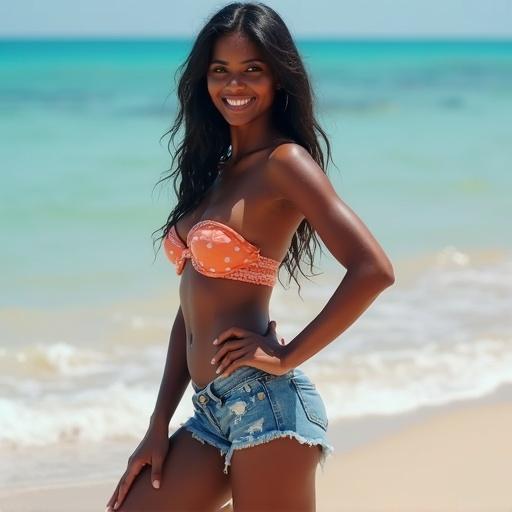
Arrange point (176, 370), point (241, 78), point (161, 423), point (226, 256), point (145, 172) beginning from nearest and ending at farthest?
point (226, 256) → point (241, 78) → point (161, 423) → point (176, 370) → point (145, 172)

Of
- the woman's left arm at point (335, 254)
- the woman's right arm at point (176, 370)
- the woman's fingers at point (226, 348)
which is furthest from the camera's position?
the woman's right arm at point (176, 370)

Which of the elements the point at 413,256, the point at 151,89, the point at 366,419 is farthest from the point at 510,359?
the point at 151,89

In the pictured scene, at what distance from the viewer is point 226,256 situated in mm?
3332

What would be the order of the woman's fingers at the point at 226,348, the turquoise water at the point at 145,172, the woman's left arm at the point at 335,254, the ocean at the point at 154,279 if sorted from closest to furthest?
the woman's left arm at the point at 335,254, the woman's fingers at the point at 226,348, the ocean at the point at 154,279, the turquoise water at the point at 145,172

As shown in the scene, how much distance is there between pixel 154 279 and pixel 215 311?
19.7 feet

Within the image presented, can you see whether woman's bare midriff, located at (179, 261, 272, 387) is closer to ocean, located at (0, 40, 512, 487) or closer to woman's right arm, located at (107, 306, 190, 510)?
woman's right arm, located at (107, 306, 190, 510)

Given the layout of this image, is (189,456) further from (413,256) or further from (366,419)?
(413,256)

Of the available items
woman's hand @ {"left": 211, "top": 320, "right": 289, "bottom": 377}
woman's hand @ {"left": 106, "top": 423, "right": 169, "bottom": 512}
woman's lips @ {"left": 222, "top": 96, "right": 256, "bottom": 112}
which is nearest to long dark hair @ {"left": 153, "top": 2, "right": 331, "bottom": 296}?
woman's lips @ {"left": 222, "top": 96, "right": 256, "bottom": 112}

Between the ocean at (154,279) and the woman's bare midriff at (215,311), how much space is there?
0.82 meters

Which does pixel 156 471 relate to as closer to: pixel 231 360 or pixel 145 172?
pixel 231 360

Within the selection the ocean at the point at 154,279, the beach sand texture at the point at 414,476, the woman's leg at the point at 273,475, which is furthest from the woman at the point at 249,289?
the beach sand texture at the point at 414,476

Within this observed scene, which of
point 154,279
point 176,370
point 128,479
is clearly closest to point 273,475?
point 128,479

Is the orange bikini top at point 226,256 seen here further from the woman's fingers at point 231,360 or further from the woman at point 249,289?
the woman's fingers at point 231,360

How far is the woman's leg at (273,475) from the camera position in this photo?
323 centimetres
